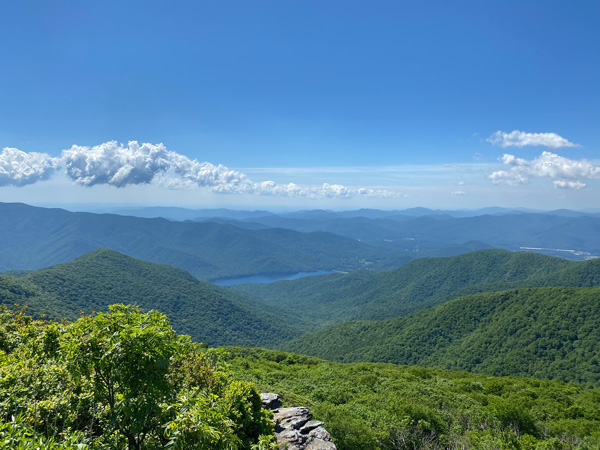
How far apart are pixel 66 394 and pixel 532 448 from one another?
3305 cm

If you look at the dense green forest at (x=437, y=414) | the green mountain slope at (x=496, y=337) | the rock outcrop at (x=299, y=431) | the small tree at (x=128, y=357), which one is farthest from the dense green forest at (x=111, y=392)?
the green mountain slope at (x=496, y=337)

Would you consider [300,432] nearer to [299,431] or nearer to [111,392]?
[299,431]

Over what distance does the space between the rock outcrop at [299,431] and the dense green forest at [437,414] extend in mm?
3686

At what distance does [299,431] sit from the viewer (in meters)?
18.6

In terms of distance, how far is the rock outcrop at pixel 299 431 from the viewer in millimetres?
17375

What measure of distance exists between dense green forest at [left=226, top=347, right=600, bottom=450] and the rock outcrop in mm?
3686

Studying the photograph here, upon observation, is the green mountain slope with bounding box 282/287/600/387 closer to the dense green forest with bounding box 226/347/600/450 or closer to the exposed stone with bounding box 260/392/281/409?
the dense green forest with bounding box 226/347/600/450

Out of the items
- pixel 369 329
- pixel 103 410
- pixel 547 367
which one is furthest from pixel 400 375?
pixel 369 329

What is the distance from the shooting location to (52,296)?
16988 centimetres

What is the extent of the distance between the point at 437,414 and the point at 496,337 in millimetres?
131343

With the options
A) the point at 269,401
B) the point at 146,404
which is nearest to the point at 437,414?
the point at 269,401

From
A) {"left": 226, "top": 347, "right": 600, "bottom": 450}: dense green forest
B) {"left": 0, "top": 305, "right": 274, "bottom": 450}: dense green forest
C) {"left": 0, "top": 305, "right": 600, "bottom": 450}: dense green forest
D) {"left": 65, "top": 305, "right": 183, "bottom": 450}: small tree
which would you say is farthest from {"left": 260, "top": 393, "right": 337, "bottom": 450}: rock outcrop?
{"left": 65, "top": 305, "right": 183, "bottom": 450}: small tree

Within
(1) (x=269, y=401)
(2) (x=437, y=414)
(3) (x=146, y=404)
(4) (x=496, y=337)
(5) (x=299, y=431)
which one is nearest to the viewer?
(3) (x=146, y=404)

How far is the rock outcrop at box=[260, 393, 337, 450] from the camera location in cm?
1738
